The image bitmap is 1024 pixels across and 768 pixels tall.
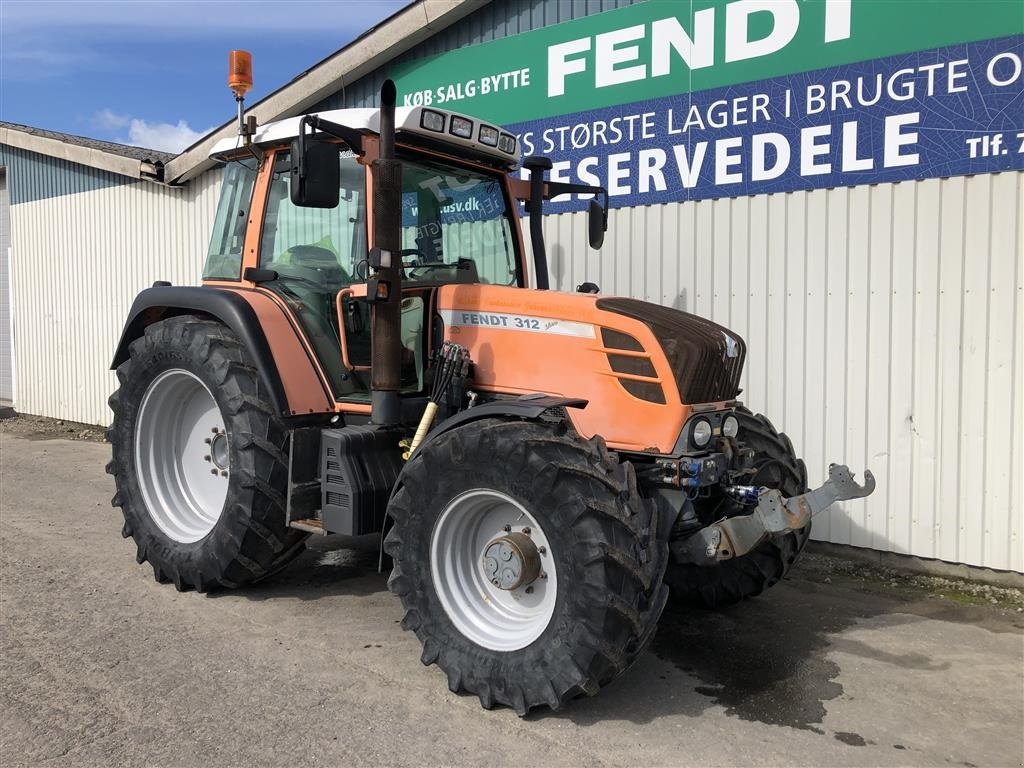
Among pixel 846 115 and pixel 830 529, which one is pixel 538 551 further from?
pixel 846 115

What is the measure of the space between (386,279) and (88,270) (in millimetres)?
9455

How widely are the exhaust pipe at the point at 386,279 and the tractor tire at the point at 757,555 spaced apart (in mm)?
1672

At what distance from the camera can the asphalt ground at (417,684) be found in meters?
3.46

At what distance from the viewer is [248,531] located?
480cm

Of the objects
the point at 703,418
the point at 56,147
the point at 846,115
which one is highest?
the point at 56,147

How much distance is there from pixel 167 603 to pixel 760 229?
471cm

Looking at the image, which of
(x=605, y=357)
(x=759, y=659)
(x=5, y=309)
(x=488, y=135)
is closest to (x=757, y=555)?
(x=759, y=659)

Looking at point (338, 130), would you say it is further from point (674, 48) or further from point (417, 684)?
point (674, 48)

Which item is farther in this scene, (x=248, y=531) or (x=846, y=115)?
(x=846, y=115)

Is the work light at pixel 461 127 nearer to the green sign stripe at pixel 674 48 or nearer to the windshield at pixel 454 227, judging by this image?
the windshield at pixel 454 227

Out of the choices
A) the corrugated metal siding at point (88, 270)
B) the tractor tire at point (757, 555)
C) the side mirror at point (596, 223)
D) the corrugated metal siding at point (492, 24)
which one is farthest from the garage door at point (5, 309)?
the tractor tire at point (757, 555)

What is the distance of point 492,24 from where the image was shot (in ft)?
25.9

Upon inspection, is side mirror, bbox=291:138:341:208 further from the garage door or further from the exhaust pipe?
the garage door

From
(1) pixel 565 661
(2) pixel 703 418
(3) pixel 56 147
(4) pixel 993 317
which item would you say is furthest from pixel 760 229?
(3) pixel 56 147
